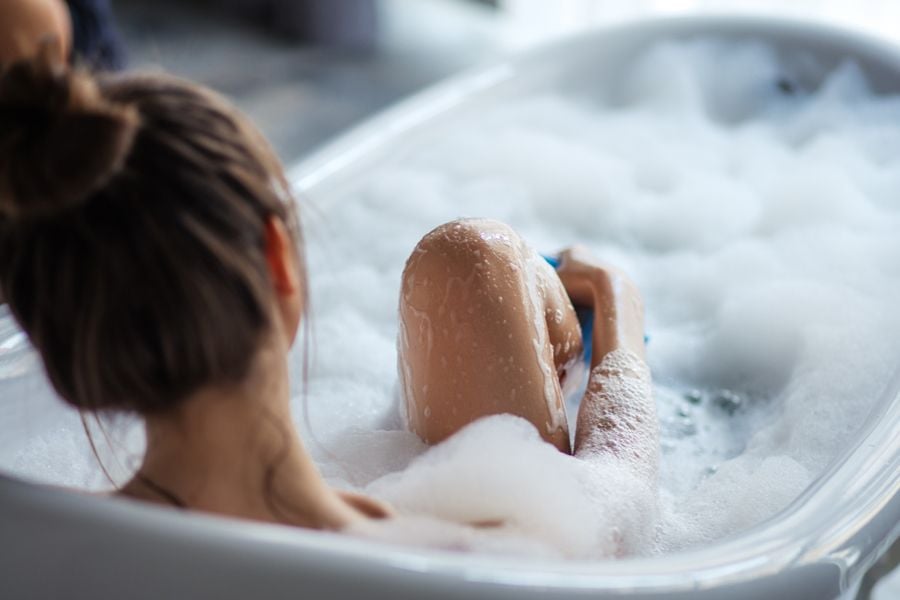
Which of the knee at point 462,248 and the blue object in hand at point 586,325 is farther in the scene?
the blue object in hand at point 586,325

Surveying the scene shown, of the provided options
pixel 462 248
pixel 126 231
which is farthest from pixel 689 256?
pixel 126 231

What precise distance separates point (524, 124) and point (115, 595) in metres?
1.43

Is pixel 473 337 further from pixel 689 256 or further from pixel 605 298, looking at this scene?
pixel 689 256

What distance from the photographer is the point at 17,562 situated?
2.60 ft

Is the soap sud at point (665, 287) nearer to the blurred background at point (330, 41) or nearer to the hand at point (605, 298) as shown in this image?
the hand at point (605, 298)

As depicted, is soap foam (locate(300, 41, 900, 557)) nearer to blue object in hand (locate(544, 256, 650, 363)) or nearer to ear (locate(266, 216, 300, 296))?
blue object in hand (locate(544, 256, 650, 363))

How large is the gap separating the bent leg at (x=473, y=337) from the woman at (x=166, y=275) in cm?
23

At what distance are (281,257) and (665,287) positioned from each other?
1.08 meters

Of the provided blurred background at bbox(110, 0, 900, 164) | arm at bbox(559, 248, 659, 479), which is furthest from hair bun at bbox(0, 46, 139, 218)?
blurred background at bbox(110, 0, 900, 164)

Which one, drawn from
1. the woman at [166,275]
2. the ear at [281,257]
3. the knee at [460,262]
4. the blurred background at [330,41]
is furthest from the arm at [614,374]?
the blurred background at [330,41]

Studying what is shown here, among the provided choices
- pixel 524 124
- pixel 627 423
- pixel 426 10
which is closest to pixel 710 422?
pixel 627 423

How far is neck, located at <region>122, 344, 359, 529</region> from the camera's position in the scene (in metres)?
0.76

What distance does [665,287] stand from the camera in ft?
5.61

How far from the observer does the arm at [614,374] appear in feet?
3.63
